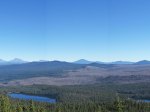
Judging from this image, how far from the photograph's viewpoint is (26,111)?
155 metres

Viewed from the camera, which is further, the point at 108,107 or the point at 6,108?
the point at 108,107

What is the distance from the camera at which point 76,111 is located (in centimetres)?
18675

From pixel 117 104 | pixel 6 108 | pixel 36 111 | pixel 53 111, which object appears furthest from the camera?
pixel 53 111

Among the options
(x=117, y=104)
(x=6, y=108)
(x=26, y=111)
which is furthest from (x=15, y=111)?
(x=117, y=104)

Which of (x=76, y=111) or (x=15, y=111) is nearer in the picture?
(x=15, y=111)

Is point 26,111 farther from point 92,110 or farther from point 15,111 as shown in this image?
point 92,110

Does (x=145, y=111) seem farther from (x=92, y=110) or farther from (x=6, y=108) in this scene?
(x=6, y=108)

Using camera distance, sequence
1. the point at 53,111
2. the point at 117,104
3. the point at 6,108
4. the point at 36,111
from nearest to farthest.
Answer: the point at 117,104 → the point at 6,108 → the point at 36,111 → the point at 53,111

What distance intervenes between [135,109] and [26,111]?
73.4 m

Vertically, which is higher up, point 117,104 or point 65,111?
point 117,104

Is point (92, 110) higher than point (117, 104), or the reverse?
point (117, 104)

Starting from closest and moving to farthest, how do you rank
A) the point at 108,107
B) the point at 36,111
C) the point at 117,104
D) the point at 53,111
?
the point at 117,104 → the point at 36,111 → the point at 53,111 → the point at 108,107

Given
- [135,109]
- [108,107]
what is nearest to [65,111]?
[108,107]

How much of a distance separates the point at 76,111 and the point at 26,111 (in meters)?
40.0
